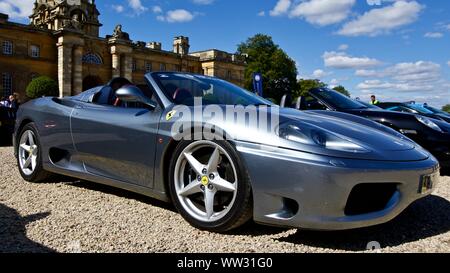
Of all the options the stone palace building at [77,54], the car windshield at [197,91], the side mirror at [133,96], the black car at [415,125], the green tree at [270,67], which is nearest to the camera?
the side mirror at [133,96]

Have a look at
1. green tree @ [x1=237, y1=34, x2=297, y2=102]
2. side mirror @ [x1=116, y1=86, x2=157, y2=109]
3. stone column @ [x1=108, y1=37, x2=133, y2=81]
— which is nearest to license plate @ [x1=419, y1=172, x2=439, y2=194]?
side mirror @ [x1=116, y1=86, x2=157, y2=109]

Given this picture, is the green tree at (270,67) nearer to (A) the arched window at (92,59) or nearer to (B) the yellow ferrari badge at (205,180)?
(A) the arched window at (92,59)

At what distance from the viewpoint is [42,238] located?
2.71 metres

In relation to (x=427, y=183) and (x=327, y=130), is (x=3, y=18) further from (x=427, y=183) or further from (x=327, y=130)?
(x=427, y=183)

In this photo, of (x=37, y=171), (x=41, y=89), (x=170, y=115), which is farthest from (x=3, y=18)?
(x=170, y=115)

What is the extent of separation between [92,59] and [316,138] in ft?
168

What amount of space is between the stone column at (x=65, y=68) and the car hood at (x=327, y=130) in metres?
46.0

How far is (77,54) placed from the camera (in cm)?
4616

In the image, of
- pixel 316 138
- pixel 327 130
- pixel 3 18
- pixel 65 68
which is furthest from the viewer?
pixel 65 68

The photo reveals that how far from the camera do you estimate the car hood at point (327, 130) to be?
2562mm

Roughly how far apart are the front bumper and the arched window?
50.0 metres

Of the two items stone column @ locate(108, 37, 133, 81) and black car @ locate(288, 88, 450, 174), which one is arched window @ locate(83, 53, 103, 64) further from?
black car @ locate(288, 88, 450, 174)

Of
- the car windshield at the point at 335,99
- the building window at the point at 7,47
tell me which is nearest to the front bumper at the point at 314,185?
the car windshield at the point at 335,99

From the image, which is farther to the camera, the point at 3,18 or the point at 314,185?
the point at 3,18
